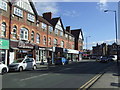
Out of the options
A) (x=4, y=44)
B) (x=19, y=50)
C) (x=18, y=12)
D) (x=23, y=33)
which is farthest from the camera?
(x=23, y=33)

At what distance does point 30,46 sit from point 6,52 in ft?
19.1

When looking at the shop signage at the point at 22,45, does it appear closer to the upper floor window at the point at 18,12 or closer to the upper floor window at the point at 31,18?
the upper floor window at the point at 18,12

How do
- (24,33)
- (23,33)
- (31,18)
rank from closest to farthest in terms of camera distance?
(23,33), (24,33), (31,18)

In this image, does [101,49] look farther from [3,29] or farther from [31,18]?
[3,29]

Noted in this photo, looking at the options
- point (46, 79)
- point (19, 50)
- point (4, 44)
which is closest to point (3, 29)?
point (4, 44)

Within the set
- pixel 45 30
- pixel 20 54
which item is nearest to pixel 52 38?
pixel 45 30

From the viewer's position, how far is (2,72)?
1602 centimetres

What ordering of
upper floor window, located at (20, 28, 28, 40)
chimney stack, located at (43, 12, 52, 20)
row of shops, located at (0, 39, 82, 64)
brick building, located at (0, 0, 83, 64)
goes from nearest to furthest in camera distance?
1. row of shops, located at (0, 39, 82, 64)
2. brick building, located at (0, 0, 83, 64)
3. upper floor window, located at (20, 28, 28, 40)
4. chimney stack, located at (43, 12, 52, 20)

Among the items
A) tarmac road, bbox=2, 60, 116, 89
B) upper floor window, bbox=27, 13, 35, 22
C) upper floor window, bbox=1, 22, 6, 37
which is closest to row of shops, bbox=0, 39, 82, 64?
upper floor window, bbox=1, 22, 6, 37

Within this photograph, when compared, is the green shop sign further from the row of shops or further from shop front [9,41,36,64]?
shop front [9,41,36,64]

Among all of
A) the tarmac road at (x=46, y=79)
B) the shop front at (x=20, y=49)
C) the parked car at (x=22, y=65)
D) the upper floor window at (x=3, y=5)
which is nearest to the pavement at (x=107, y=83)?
the tarmac road at (x=46, y=79)

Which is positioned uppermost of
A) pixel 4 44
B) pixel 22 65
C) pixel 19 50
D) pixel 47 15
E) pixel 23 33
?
pixel 47 15

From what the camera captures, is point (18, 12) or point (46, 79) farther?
point (18, 12)

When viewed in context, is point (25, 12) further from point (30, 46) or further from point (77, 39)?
point (77, 39)
